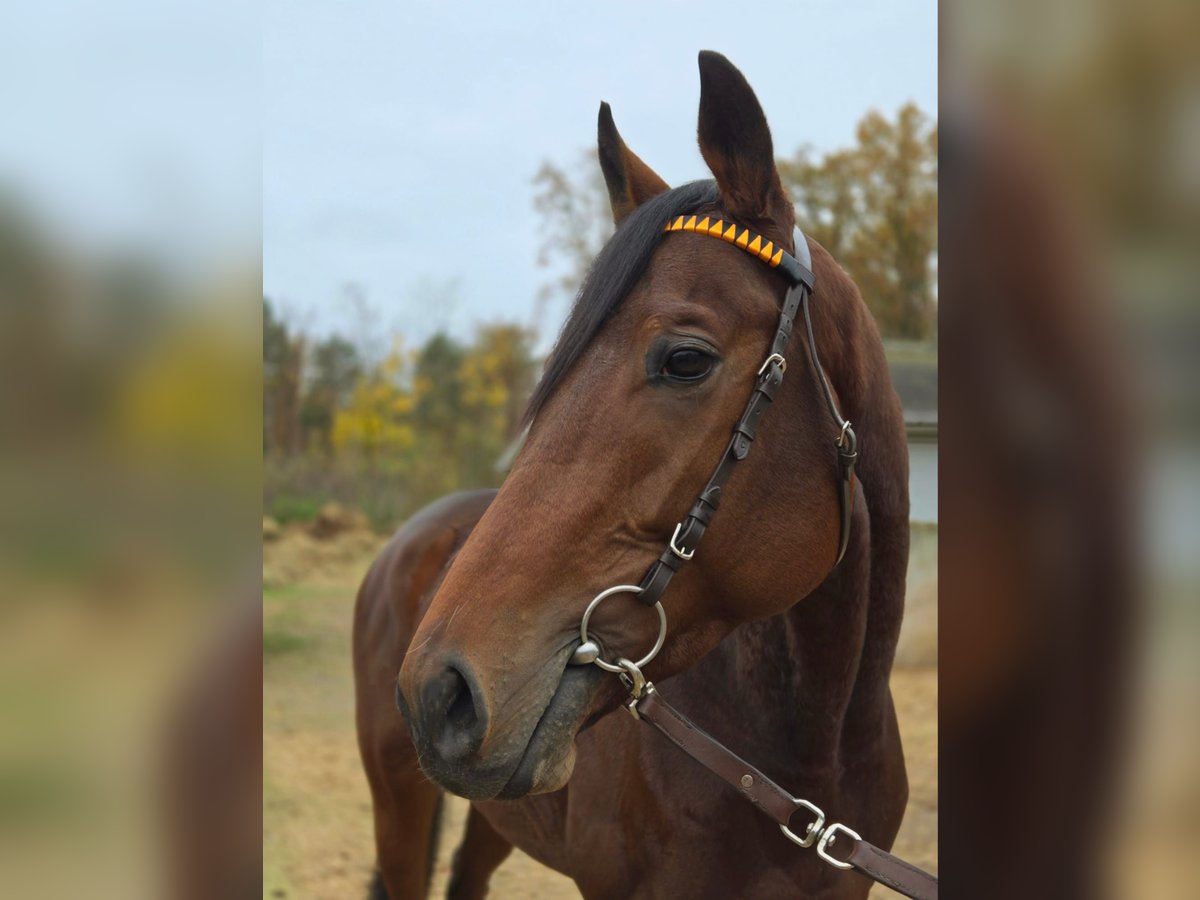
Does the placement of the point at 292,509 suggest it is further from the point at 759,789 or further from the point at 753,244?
the point at 753,244

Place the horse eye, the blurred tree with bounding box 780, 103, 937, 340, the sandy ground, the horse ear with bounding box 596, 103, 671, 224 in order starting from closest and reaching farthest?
the horse eye, the horse ear with bounding box 596, 103, 671, 224, the sandy ground, the blurred tree with bounding box 780, 103, 937, 340

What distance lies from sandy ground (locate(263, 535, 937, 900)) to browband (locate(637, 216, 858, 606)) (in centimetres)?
201

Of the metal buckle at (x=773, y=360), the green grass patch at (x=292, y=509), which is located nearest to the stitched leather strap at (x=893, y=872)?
the metal buckle at (x=773, y=360)

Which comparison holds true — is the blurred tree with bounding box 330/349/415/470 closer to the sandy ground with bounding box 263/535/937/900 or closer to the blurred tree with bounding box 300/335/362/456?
the blurred tree with bounding box 300/335/362/456

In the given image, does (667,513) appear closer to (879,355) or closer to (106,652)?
(879,355)

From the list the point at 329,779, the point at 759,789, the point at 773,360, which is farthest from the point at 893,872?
the point at 329,779

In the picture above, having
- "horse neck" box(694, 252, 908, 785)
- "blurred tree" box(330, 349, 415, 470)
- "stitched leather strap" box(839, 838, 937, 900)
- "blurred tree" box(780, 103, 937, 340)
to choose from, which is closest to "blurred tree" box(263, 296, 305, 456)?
"blurred tree" box(330, 349, 415, 470)

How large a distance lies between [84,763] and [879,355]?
6.36 feet

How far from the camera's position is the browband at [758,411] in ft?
6.21

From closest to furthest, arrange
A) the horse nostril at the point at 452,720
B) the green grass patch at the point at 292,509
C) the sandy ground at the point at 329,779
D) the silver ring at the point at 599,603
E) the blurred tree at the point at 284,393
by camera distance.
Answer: the horse nostril at the point at 452,720 → the silver ring at the point at 599,603 → the sandy ground at the point at 329,779 → the green grass patch at the point at 292,509 → the blurred tree at the point at 284,393

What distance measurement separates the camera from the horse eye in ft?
6.31

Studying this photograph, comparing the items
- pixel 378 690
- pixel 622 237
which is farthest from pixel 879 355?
pixel 378 690

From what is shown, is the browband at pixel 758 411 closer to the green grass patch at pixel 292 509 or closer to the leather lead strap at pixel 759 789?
the leather lead strap at pixel 759 789

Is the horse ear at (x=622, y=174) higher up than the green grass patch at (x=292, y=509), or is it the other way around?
the horse ear at (x=622, y=174)
